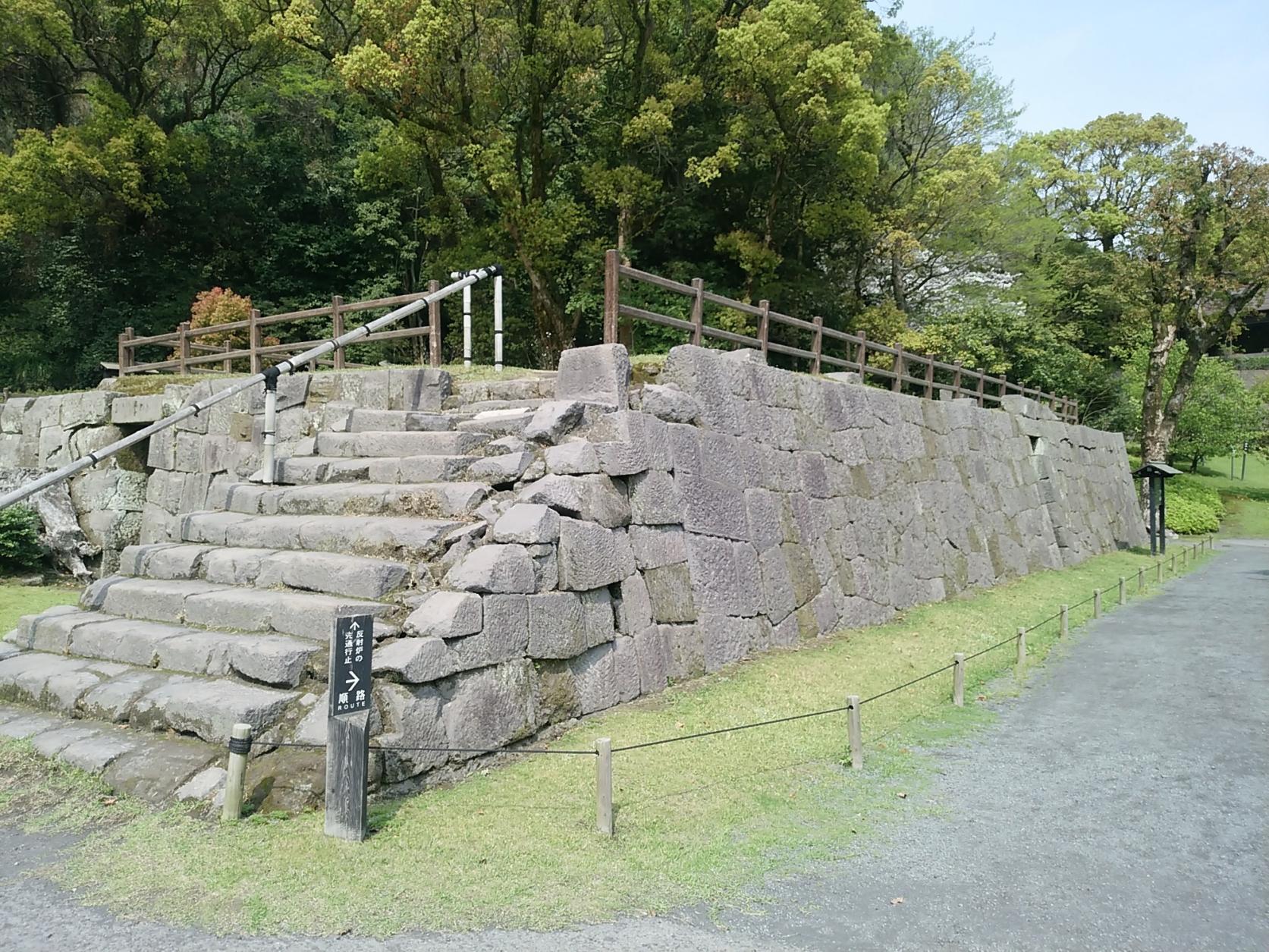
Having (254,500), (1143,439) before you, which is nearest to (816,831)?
(254,500)

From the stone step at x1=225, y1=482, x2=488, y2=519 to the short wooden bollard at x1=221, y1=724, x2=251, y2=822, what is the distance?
2.50 meters

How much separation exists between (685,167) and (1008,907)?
19502mm

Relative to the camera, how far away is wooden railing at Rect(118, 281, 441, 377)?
990cm

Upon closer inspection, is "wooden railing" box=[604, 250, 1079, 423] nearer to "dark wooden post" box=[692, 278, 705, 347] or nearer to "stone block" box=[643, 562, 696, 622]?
"dark wooden post" box=[692, 278, 705, 347]

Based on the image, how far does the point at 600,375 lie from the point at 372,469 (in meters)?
2.18

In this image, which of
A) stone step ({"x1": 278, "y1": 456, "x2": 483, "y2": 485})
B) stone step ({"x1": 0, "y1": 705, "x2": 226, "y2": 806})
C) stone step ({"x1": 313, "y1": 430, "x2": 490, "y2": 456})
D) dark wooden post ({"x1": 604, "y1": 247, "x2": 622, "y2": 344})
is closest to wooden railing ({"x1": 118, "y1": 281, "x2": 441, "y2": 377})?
stone step ({"x1": 313, "y1": 430, "x2": 490, "y2": 456})

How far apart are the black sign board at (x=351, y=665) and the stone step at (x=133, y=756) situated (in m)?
0.96

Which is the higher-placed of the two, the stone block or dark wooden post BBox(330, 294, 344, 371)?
dark wooden post BBox(330, 294, 344, 371)

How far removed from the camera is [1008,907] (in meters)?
4.01

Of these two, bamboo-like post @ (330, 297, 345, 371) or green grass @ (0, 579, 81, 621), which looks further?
bamboo-like post @ (330, 297, 345, 371)

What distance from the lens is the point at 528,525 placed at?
6.25 m

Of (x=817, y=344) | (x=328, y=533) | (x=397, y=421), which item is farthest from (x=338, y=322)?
(x=817, y=344)

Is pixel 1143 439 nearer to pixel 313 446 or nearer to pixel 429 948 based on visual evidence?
pixel 313 446

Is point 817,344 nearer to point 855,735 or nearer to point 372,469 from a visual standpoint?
point 372,469
